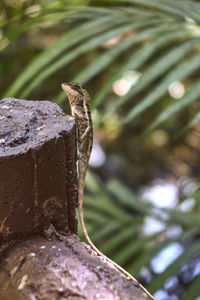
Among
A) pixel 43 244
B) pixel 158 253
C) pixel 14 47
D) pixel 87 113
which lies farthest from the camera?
pixel 14 47

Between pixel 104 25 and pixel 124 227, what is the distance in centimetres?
95

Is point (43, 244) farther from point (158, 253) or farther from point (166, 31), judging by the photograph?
point (158, 253)

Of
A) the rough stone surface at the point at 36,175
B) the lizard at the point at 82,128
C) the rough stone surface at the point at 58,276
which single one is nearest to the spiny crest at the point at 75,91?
the lizard at the point at 82,128

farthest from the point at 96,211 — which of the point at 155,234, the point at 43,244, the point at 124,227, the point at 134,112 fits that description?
the point at 43,244

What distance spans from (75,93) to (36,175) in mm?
563

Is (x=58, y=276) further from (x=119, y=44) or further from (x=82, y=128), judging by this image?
(x=119, y=44)

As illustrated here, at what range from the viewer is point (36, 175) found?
77 cm

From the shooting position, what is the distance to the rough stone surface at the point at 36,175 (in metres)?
0.76

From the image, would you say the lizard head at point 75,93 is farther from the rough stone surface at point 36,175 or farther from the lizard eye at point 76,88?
the rough stone surface at point 36,175

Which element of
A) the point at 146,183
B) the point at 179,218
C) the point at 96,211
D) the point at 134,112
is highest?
the point at 134,112

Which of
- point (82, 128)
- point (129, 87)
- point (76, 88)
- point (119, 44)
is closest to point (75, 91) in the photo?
point (76, 88)

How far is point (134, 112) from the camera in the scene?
1.28m

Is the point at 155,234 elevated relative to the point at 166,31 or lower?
lower

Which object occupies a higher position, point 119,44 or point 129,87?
point 119,44
